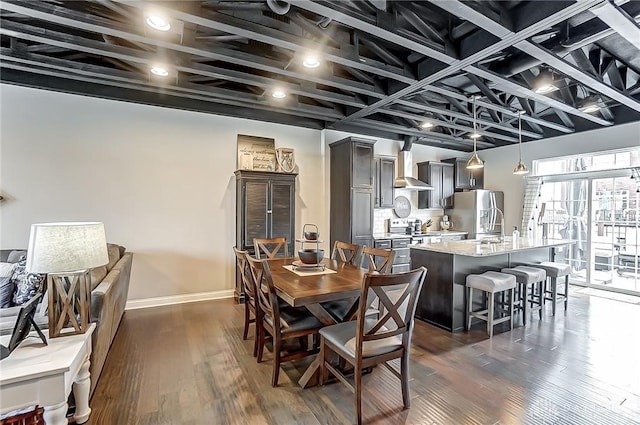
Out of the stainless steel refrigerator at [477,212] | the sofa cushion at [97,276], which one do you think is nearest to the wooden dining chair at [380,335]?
the sofa cushion at [97,276]

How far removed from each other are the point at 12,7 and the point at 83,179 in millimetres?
2221

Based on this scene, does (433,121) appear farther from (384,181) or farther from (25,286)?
(25,286)

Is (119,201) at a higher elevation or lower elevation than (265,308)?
higher

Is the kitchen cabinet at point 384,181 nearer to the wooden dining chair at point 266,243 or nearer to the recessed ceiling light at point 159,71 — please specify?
the wooden dining chair at point 266,243

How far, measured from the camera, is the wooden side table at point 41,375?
150cm

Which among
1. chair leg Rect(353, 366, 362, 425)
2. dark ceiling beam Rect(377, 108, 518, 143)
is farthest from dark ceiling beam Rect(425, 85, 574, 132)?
chair leg Rect(353, 366, 362, 425)

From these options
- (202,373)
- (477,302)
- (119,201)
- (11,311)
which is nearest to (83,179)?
(119,201)

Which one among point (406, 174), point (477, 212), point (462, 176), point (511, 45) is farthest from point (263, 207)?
point (462, 176)

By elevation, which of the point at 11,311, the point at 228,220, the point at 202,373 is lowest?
the point at 202,373

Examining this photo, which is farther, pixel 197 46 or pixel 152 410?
pixel 197 46

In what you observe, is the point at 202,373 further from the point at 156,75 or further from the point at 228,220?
the point at 156,75

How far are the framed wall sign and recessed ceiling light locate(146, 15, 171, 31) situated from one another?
2.42 meters

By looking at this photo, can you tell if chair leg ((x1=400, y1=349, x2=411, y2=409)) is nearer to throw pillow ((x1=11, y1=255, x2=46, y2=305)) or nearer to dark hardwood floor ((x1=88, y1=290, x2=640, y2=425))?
dark hardwood floor ((x1=88, y1=290, x2=640, y2=425))

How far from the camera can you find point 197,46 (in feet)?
9.46
